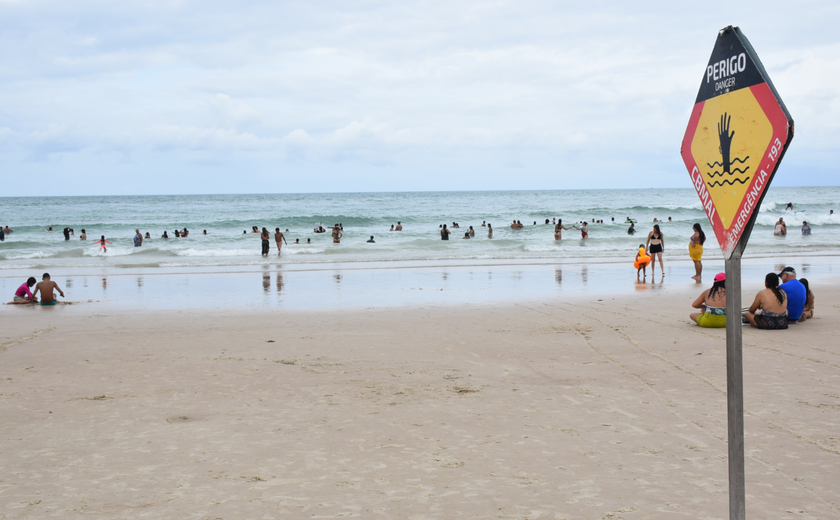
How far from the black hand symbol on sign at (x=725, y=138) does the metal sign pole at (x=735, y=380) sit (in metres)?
0.30

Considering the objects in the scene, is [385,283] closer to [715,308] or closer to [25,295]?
[25,295]

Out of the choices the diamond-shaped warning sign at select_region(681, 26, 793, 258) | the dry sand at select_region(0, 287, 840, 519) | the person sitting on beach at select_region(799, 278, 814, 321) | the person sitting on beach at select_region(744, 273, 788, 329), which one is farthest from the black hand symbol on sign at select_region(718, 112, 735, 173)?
the person sitting on beach at select_region(799, 278, 814, 321)

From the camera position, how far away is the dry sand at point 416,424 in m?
4.01

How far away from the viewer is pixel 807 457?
4.52m

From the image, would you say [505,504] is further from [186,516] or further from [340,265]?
[340,265]

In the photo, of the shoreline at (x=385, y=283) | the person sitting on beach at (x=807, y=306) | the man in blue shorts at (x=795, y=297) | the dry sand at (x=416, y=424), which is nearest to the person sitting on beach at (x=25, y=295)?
the shoreline at (x=385, y=283)

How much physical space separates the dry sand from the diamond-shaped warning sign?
7.47ft

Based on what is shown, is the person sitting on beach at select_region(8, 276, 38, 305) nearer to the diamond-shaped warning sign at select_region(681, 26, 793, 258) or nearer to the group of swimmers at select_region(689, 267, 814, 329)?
the group of swimmers at select_region(689, 267, 814, 329)

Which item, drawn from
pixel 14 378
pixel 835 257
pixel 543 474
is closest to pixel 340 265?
pixel 14 378

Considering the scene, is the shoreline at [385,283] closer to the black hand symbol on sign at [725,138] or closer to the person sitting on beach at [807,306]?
the person sitting on beach at [807,306]

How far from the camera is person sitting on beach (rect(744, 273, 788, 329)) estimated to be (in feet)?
30.6

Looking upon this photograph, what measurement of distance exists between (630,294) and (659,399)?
341 inches

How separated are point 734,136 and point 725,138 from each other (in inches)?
1.8

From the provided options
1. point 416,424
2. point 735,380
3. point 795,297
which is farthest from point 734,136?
point 795,297
